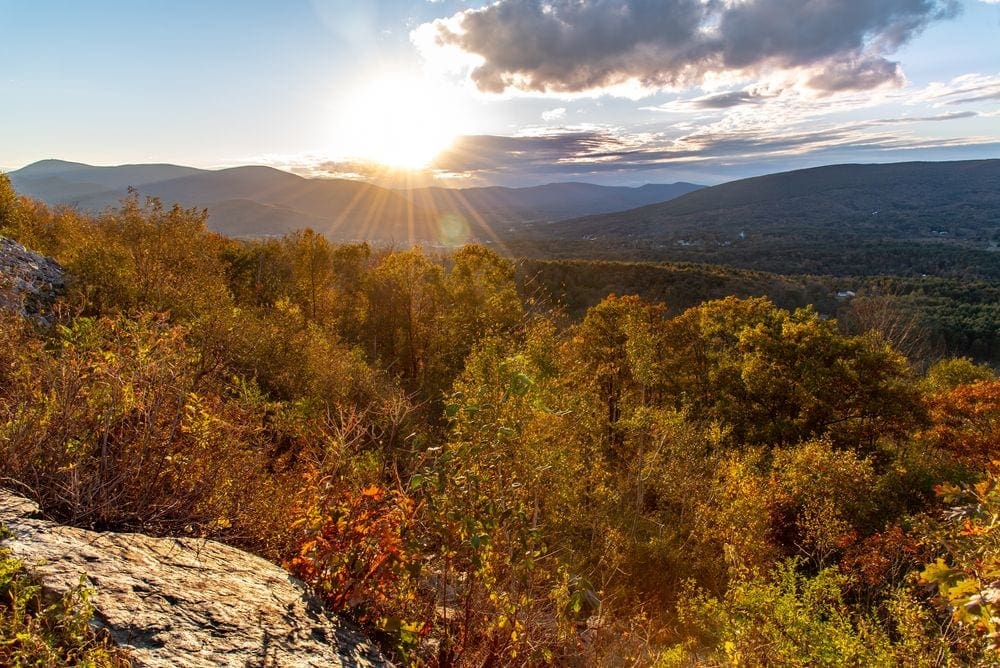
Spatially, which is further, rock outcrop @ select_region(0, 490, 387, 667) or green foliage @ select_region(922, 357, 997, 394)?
green foliage @ select_region(922, 357, 997, 394)

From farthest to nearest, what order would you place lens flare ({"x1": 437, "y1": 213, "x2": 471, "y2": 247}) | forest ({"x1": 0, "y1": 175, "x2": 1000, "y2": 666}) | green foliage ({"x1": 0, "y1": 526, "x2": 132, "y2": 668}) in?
lens flare ({"x1": 437, "y1": 213, "x2": 471, "y2": 247}) → forest ({"x1": 0, "y1": 175, "x2": 1000, "y2": 666}) → green foliage ({"x1": 0, "y1": 526, "x2": 132, "y2": 668})

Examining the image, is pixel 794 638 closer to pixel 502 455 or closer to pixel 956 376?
pixel 502 455

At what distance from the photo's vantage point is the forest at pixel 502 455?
4.93 m

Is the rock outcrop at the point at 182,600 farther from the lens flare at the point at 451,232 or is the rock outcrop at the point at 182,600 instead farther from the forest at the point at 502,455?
the lens flare at the point at 451,232

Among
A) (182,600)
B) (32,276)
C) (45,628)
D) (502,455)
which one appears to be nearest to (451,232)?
(32,276)

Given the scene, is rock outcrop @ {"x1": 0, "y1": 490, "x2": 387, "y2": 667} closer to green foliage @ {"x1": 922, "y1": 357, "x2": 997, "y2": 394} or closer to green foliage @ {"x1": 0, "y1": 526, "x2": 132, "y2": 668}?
green foliage @ {"x1": 0, "y1": 526, "x2": 132, "y2": 668}

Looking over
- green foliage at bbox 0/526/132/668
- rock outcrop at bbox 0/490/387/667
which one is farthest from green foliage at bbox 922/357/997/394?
green foliage at bbox 0/526/132/668

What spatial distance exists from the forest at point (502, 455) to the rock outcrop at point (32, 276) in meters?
0.65

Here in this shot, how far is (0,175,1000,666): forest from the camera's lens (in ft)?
16.2

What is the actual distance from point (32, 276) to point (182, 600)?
52.0 ft

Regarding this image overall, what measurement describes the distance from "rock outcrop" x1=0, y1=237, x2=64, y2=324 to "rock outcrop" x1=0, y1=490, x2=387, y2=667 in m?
9.80

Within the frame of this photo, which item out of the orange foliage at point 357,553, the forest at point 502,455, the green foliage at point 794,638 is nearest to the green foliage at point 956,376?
the forest at point 502,455

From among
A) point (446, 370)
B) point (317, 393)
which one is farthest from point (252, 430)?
point (446, 370)

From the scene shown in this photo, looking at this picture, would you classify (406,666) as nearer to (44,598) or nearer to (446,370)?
(44,598)
